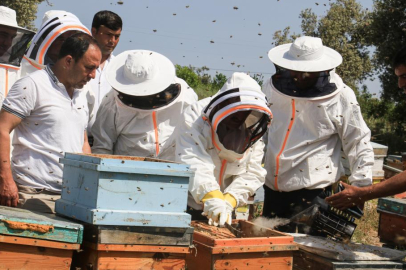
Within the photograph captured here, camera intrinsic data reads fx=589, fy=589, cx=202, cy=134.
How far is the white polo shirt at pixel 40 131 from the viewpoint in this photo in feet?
12.7

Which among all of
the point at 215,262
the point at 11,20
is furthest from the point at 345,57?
the point at 215,262

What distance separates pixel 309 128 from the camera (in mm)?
5344

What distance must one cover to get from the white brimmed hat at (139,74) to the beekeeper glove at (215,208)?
1.23 m

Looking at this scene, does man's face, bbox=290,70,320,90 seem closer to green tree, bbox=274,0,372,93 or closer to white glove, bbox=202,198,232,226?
white glove, bbox=202,198,232,226

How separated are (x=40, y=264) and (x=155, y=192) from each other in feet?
2.48

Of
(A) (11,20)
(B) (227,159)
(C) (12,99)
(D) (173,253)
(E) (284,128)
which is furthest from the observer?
(A) (11,20)

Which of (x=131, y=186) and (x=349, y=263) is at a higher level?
(x=131, y=186)

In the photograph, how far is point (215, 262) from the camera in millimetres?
3615

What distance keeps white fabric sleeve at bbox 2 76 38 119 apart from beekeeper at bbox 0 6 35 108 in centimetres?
236

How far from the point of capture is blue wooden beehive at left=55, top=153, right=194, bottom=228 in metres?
3.30

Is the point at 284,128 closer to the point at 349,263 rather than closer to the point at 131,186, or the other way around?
the point at 349,263

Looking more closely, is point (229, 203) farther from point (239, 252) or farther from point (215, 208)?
point (239, 252)

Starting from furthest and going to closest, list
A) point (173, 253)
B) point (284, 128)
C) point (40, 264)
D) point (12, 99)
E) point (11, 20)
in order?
point (11, 20)
point (284, 128)
point (12, 99)
point (173, 253)
point (40, 264)

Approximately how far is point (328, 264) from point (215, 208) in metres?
0.86
